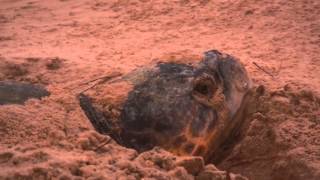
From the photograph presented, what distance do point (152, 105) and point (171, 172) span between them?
413mm

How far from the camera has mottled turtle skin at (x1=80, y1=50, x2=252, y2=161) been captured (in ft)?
6.98

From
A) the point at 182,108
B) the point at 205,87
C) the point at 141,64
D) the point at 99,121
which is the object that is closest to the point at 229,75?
the point at 205,87

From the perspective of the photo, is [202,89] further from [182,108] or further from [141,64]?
[141,64]

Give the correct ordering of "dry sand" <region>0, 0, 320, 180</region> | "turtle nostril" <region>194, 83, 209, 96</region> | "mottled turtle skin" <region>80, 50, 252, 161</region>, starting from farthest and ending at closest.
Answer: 1. "turtle nostril" <region>194, 83, 209, 96</region>
2. "mottled turtle skin" <region>80, 50, 252, 161</region>
3. "dry sand" <region>0, 0, 320, 180</region>

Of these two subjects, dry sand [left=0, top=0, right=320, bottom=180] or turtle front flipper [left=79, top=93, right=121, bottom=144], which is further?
turtle front flipper [left=79, top=93, right=121, bottom=144]

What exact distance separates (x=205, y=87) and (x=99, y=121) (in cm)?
53

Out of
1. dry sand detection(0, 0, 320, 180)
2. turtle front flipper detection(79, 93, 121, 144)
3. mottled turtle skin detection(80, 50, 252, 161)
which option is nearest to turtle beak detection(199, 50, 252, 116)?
mottled turtle skin detection(80, 50, 252, 161)

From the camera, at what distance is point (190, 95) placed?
220 centimetres

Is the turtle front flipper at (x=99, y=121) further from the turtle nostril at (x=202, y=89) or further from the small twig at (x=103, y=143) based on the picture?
the turtle nostril at (x=202, y=89)

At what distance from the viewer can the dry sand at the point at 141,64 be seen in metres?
1.88

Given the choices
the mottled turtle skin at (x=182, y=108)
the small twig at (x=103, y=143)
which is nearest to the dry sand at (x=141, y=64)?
the small twig at (x=103, y=143)

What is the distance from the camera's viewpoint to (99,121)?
7.07ft

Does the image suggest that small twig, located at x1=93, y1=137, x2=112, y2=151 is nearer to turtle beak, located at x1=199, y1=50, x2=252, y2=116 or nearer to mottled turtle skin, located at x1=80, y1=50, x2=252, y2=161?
mottled turtle skin, located at x1=80, y1=50, x2=252, y2=161

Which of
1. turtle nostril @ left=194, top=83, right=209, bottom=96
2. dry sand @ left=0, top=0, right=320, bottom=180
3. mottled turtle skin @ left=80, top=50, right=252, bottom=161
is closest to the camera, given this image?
dry sand @ left=0, top=0, right=320, bottom=180
